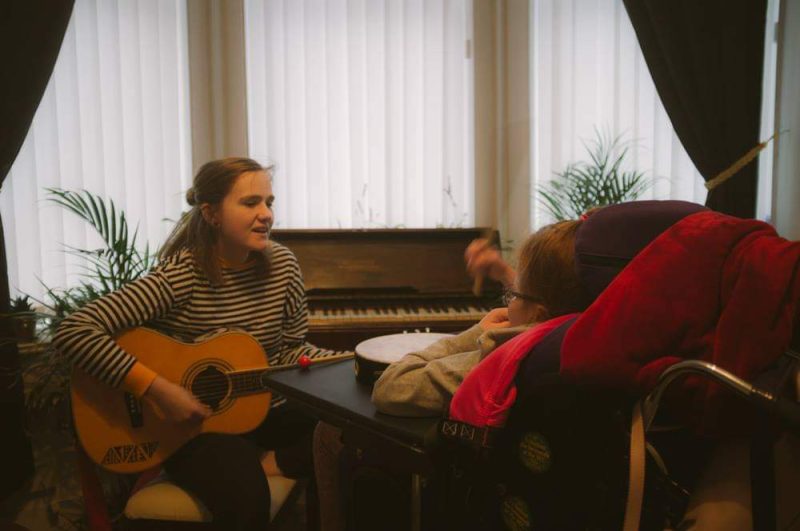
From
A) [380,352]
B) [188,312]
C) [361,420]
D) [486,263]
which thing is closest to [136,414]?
[188,312]

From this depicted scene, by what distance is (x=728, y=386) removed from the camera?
0.69 metres

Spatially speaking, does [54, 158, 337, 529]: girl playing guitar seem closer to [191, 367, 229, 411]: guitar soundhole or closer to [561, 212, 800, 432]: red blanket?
[191, 367, 229, 411]: guitar soundhole

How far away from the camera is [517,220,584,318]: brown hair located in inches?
41.3

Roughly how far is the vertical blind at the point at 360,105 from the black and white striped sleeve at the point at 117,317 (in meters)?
1.57

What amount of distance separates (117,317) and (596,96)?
281 cm

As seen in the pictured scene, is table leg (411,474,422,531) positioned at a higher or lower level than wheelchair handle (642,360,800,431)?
lower

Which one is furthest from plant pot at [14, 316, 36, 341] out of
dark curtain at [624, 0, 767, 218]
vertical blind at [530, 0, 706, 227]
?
dark curtain at [624, 0, 767, 218]

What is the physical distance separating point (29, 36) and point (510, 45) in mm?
2433

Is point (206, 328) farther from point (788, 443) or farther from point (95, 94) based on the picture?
point (95, 94)

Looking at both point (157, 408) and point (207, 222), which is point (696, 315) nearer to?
point (157, 408)

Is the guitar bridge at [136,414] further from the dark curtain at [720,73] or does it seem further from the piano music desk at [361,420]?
the dark curtain at [720,73]

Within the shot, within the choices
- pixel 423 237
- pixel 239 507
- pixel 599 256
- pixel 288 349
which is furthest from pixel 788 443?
pixel 423 237

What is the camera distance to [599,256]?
904 mm

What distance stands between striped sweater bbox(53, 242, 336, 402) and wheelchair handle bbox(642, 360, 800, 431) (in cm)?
133
